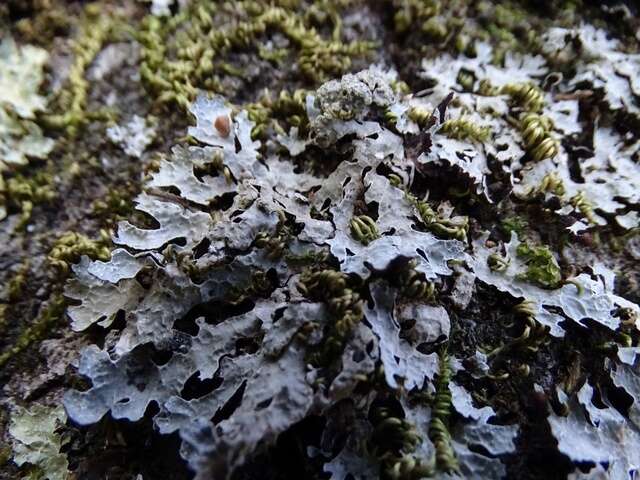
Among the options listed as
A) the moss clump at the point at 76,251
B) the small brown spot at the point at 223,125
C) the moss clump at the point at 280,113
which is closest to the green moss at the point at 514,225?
the moss clump at the point at 280,113

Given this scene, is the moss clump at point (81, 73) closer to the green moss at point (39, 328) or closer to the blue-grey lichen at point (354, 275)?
the blue-grey lichen at point (354, 275)

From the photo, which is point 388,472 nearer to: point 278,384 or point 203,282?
point 278,384

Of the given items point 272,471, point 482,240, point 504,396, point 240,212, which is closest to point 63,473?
point 272,471

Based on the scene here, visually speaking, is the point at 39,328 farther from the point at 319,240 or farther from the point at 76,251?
the point at 319,240

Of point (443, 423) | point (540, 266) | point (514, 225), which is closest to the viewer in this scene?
point (443, 423)

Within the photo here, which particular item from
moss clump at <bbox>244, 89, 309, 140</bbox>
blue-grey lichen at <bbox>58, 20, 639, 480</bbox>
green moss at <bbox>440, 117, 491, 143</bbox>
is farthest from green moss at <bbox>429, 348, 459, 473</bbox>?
moss clump at <bbox>244, 89, 309, 140</bbox>

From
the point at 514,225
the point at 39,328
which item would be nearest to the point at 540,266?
the point at 514,225
